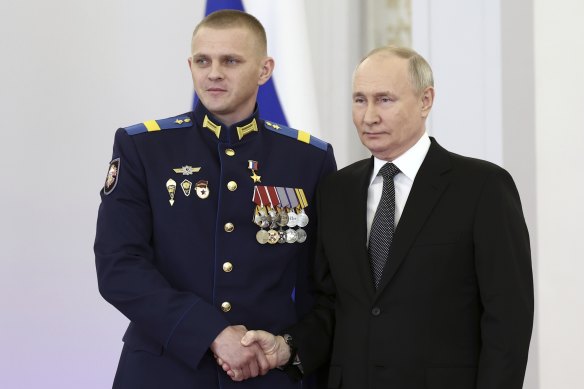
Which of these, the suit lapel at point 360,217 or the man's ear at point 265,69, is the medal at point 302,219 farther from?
the man's ear at point 265,69

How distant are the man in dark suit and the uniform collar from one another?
0.91 ft

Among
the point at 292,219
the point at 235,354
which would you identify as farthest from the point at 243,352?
the point at 292,219

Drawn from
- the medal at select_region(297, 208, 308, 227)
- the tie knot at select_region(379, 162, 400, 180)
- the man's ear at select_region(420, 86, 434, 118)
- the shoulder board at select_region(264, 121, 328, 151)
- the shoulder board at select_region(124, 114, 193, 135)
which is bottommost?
the medal at select_region(297, 208, 308, 227)

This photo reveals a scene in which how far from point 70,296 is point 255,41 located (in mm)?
1353

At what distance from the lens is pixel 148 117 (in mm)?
3162

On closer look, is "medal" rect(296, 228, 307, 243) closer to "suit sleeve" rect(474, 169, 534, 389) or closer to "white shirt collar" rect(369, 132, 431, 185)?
"white shirt collar" rect(369, 132, 431, 185)

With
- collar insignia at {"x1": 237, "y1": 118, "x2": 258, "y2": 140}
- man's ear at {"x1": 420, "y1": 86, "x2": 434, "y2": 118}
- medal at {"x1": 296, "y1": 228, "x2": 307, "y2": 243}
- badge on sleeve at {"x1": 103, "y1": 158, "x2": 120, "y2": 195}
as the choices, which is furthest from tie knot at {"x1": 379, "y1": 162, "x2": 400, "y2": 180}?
badge on sleeve at {"x1": 103, "y1": 158, "x2": 120, "y2": 195}

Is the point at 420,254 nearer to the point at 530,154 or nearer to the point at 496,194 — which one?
the point at 496,194

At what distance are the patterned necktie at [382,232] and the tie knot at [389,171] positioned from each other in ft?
0.06

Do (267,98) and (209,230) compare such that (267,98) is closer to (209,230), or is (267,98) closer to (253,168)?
(253,168)

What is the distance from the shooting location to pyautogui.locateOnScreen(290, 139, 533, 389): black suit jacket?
172 cm

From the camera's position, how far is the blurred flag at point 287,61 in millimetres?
3164

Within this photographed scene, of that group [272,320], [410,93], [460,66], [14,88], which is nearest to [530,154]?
[460,66]

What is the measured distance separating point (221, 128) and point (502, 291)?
0.75 m
